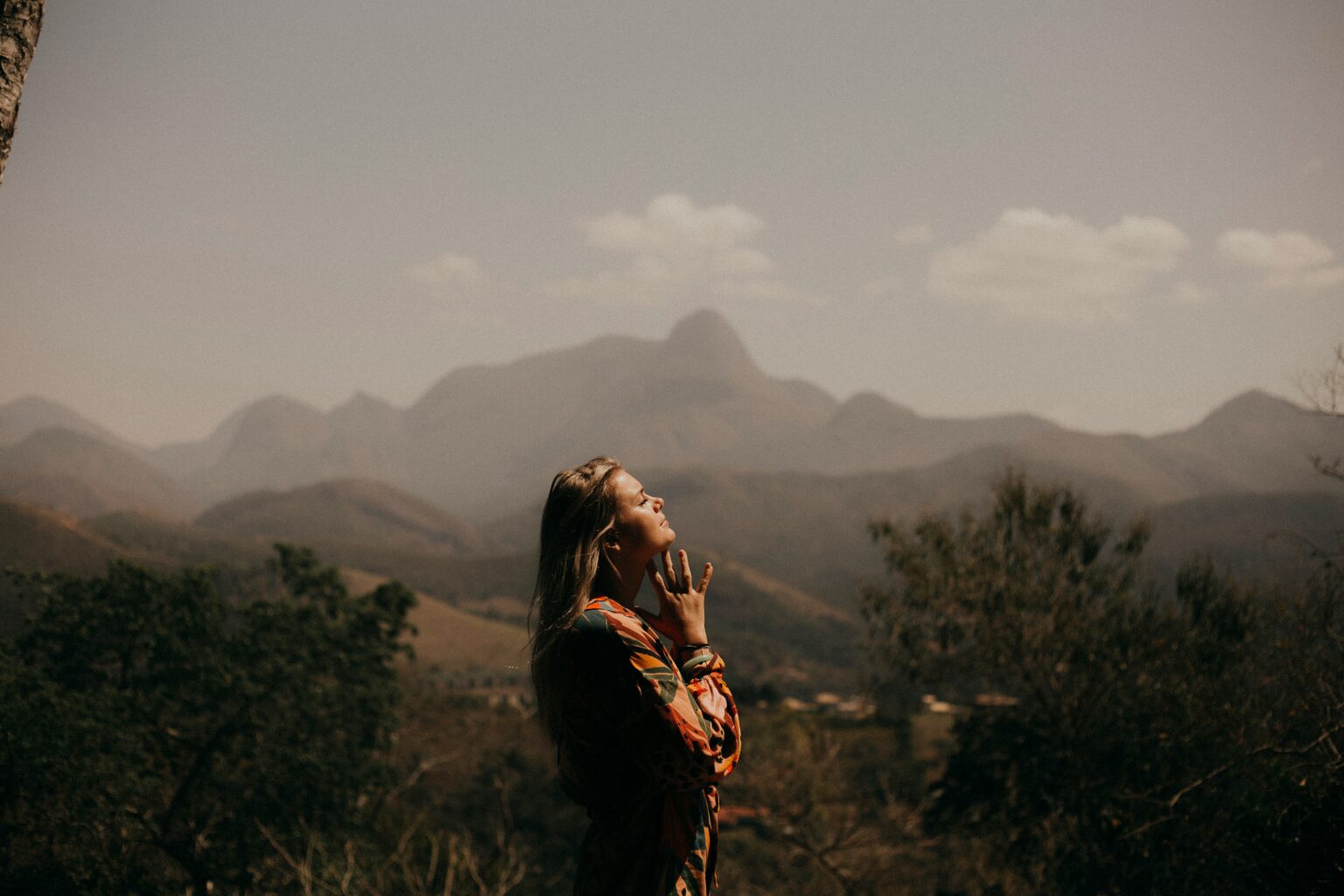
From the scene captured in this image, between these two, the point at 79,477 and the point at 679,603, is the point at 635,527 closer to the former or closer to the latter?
the point at 679,603

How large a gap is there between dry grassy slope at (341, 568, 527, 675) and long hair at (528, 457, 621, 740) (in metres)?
70.7

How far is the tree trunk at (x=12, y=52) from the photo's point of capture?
8.33 ft

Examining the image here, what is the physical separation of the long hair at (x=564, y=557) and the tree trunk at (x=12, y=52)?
2.02 metres

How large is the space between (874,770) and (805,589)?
114706 millimetres

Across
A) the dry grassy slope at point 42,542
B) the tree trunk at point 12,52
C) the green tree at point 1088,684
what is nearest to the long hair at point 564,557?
the tree trunk at point 12,52

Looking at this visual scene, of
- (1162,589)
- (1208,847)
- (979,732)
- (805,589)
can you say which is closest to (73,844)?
(1208,847)

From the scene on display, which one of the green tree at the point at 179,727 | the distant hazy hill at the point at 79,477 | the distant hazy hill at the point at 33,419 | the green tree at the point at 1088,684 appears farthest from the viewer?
the distant hazy hill at the point at 79,477

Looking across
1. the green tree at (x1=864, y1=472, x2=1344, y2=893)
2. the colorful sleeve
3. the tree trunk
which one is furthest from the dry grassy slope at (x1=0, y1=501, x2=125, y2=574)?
the green tree at (x1=864, y1=472, x2=1344, y2=893)

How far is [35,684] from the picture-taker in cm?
732

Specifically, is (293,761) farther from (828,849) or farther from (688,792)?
(688,792)

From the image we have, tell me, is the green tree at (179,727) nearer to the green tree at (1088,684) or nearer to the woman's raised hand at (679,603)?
the woman's raised hand at (679,603)

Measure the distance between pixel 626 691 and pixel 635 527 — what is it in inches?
16.7

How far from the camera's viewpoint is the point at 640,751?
1921mm

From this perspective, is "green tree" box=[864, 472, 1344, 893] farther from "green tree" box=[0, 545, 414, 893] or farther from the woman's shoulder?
"green tree" box=[0, 545, 414, 893]
